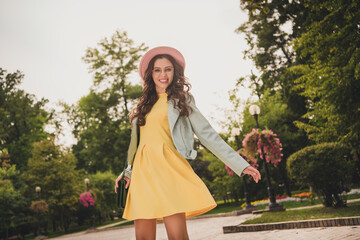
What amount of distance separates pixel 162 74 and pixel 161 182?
43.3 inches

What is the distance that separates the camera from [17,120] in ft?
99.3

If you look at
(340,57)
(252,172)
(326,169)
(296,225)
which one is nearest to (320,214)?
(296,225)

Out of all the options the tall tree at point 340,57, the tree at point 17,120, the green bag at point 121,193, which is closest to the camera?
the green bag at point 121,193

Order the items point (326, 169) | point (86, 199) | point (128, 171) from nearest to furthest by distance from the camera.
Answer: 1. point (128, 171)
2. point (326, 169)
3. point (86, 199)

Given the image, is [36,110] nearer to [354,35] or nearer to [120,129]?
[120,129]

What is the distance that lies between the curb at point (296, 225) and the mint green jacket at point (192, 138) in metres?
→ 4.33

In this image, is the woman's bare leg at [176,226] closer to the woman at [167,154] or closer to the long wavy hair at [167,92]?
the woman at [167,154]

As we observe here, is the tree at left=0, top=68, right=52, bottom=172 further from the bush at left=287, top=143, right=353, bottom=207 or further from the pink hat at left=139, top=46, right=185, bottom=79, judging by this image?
the pink hat at left=139, top=46, right=185, bottom=79

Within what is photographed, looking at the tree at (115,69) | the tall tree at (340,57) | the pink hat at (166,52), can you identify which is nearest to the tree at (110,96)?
the tree at (115,69)

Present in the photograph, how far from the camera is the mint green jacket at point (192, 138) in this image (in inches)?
91.4

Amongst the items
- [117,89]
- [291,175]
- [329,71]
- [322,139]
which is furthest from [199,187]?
[117,89]

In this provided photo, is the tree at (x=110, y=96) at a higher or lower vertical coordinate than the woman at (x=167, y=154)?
higher

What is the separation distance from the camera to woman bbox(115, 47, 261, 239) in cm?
225

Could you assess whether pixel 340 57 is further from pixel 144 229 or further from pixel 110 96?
pixel 110 96
